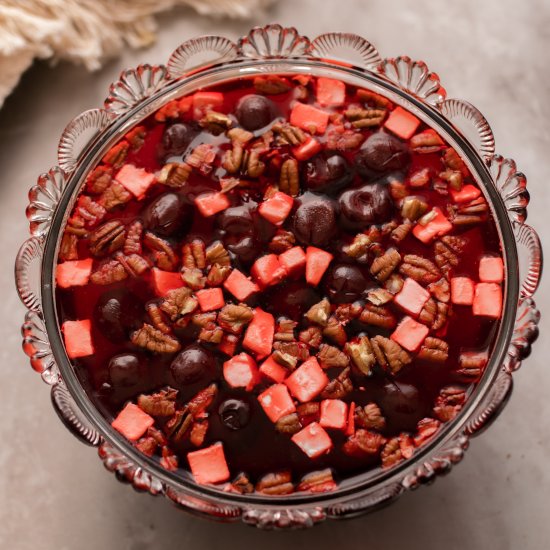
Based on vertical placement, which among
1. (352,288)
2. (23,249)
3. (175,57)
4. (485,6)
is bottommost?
(23,249)

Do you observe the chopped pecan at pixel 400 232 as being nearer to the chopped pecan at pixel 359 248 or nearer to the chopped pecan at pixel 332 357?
the chopped pecan at pixel 359 248

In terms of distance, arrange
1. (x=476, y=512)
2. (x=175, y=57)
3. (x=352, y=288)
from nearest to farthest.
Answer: (x=352, y=288)
(x=175, y=57)
(x=476, y=512)

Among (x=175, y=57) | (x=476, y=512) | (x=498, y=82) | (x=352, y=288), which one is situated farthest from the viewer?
(x=498, y=82)

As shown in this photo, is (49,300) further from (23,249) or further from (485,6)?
(485,6)

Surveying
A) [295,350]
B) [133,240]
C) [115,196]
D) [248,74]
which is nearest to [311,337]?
[295,350]

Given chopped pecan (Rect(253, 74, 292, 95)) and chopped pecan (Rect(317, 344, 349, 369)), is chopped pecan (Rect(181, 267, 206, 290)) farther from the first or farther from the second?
chopped pecan (Rect(253, 74, 292, 95))

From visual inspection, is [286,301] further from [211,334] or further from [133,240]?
[133,240]

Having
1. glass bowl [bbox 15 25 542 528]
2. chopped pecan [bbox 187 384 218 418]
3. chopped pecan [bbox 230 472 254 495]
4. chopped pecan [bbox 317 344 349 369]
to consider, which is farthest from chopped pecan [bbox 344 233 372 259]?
chopped pecan [bbox 230 472 254 495]

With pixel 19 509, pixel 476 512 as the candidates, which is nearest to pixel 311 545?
pixel 476 512
